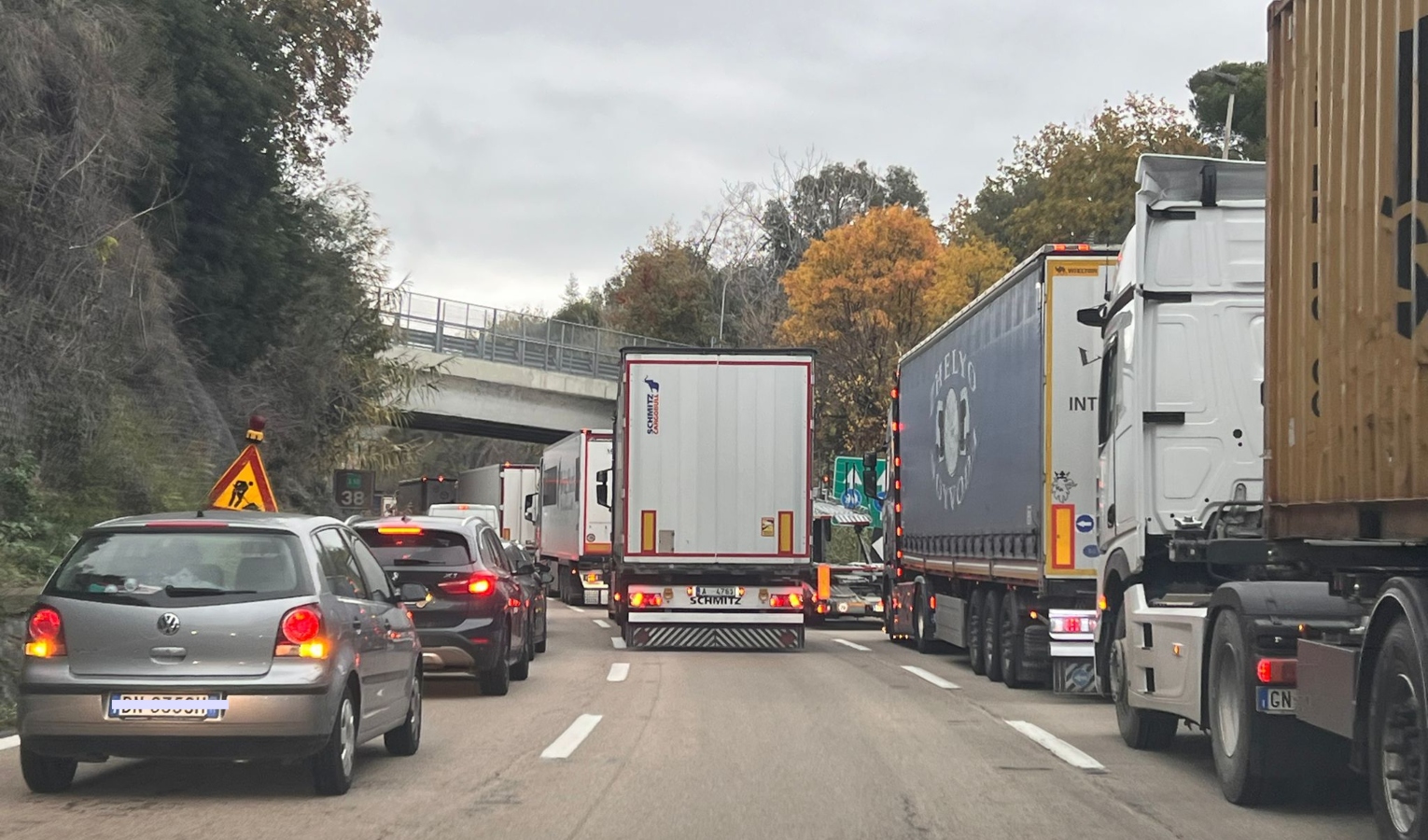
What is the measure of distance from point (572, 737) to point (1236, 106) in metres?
57.3

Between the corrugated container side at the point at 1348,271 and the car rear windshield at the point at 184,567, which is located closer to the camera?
the corrugated container side at the point at 1348,271

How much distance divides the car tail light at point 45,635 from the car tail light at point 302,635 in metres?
1.03

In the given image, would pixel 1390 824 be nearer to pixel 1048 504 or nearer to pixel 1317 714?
pixel 1317 714

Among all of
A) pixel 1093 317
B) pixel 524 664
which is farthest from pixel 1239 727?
pixel 524 664

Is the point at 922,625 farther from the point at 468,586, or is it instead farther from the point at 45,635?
the point at 45,635

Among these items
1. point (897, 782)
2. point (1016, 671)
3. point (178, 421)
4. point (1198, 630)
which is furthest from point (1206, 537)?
point (178, 421)

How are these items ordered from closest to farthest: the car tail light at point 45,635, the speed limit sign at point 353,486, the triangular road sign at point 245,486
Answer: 1. the car tail light at point 45,635
2. the triangular road sign at point 245,486
3. the speed limit sign at point 353,486

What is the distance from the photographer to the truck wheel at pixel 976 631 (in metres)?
18.9

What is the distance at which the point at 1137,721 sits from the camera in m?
11.7

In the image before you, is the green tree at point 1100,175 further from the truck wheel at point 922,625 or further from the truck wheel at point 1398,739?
the truck wheel at point 1398,739

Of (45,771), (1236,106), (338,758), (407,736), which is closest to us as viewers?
(45,771)

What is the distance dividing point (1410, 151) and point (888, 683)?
11168mm

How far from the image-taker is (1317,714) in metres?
8.12

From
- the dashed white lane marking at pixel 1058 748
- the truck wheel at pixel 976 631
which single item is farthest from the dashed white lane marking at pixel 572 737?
the truck wheel at pixel 976 631
